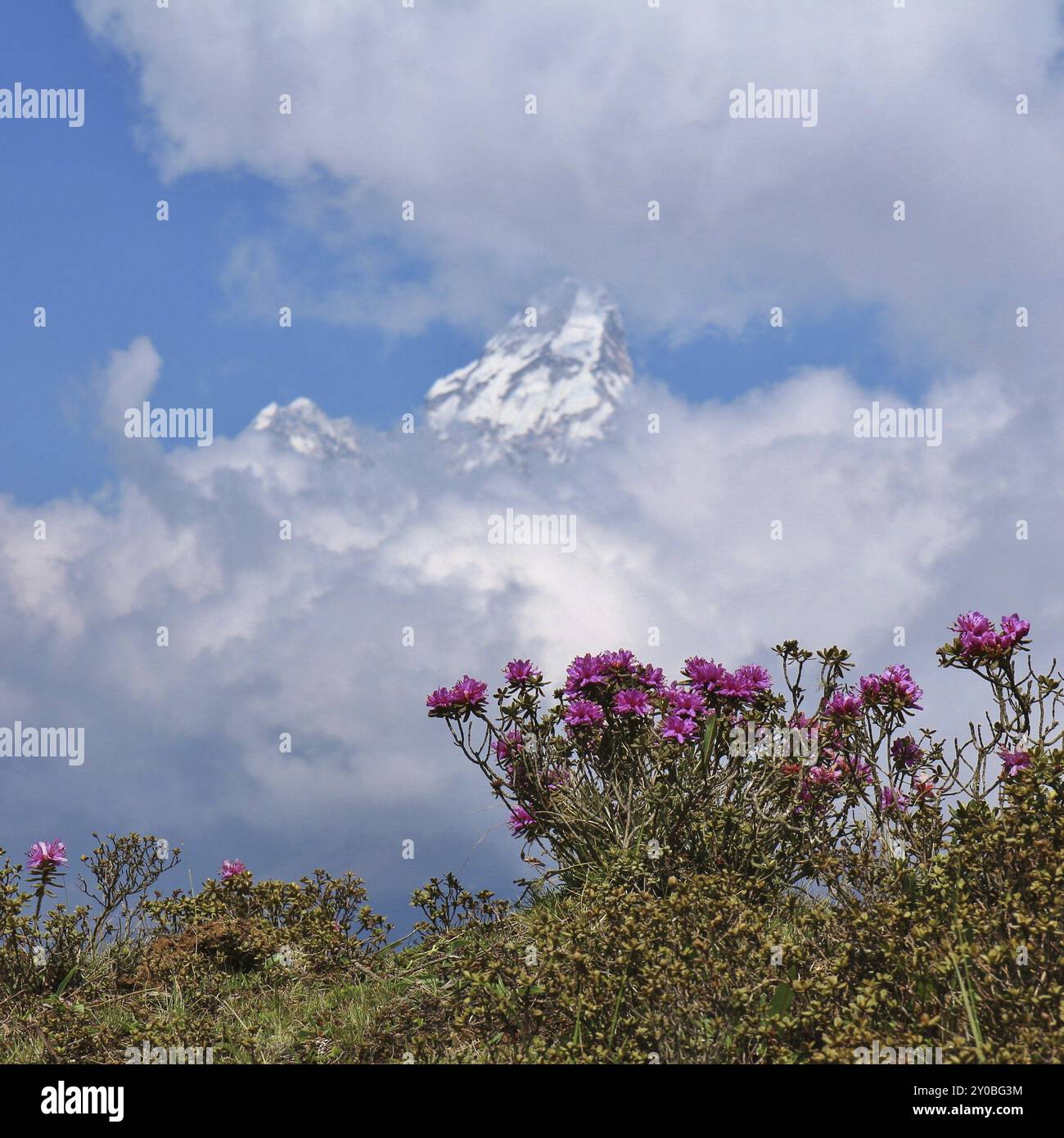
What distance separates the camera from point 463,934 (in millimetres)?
7113

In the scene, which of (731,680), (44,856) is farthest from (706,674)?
(44,856)

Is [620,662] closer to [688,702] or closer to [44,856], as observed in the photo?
[688,702]

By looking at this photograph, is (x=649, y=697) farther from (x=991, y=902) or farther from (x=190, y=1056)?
(x=190, y=1056)

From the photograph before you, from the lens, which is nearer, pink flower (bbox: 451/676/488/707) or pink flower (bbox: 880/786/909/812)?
pink flower (bbox: 880/786/909/812)

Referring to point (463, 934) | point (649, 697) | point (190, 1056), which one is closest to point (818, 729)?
point (649, 697)

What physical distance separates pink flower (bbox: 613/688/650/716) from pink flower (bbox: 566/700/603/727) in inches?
6.6

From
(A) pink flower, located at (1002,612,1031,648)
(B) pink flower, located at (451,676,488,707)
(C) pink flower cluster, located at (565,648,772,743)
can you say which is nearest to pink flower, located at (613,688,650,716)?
(C) pink flower cluster, located at (565,648,772,743)

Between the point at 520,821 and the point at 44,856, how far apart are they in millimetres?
3304

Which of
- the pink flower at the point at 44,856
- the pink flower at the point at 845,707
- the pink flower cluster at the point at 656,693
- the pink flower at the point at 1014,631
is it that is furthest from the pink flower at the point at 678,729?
the pink flower at the point at 44,856

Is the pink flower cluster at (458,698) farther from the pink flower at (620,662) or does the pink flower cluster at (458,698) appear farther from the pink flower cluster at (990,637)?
the pink flower cluster at (990,637)

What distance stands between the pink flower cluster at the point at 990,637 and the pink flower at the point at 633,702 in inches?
80.4

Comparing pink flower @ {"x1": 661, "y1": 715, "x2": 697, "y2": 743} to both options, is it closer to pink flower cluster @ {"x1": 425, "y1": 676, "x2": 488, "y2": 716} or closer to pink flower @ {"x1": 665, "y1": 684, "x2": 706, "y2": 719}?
pink flower @ {"x1": 665, "y1": 684, "x2": 706, "y2": 719}

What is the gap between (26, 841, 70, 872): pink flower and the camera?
7.27 metres
